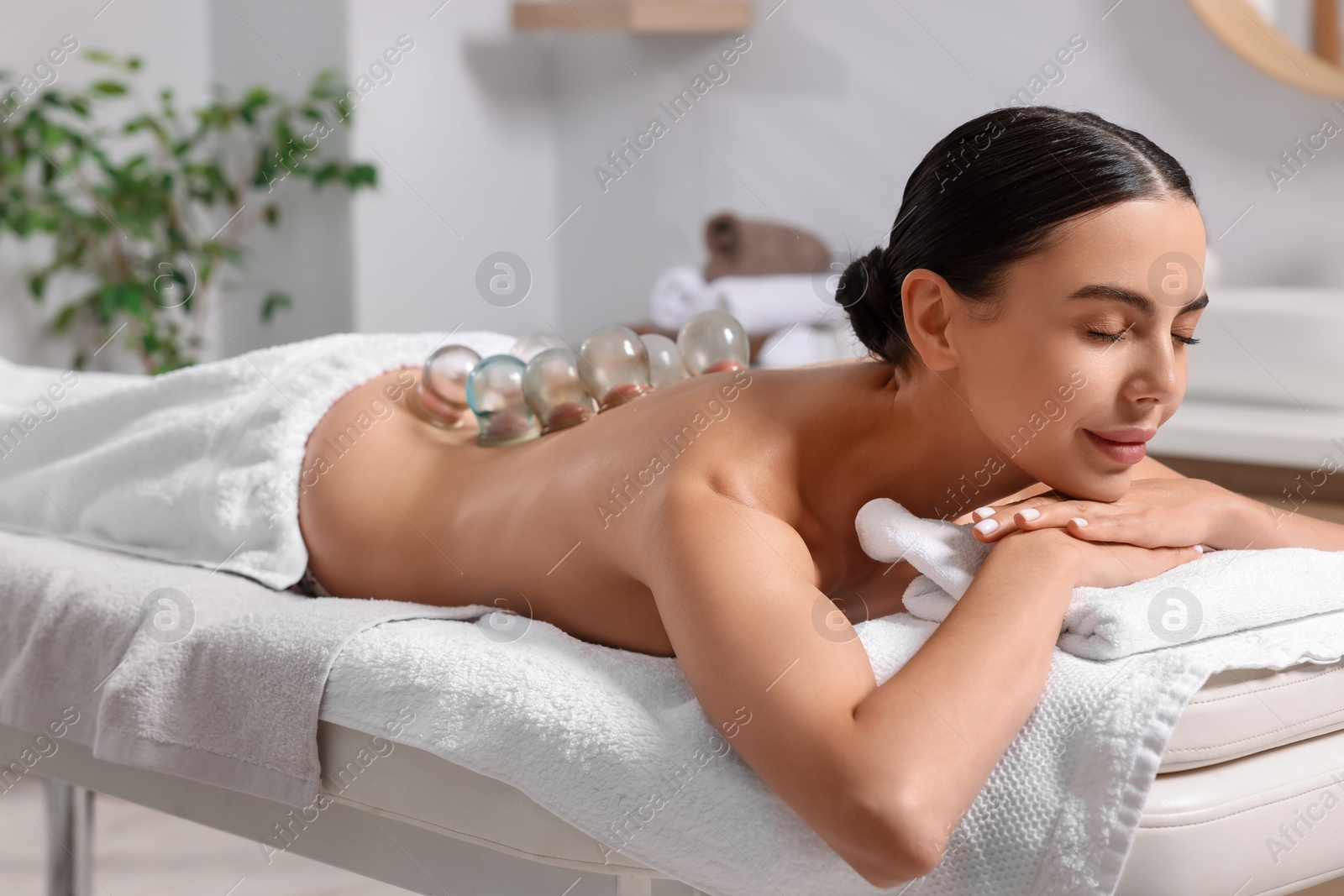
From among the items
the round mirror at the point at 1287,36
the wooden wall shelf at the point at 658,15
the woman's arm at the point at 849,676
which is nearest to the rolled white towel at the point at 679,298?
the wooden wall shelf at the point at 658,15

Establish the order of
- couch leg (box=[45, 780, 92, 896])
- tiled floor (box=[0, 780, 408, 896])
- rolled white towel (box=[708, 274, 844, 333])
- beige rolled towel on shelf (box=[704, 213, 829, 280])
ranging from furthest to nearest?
beige rolled towel on shelf (box=[704, 213, 829, 280]) < rolled white towel (box=[708, 274, 844, 333]) < tiled floor (box=[0, 780, 408, 896]) < couch leg (box=[45, 780, 92, 896])

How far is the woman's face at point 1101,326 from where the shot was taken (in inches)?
29.2

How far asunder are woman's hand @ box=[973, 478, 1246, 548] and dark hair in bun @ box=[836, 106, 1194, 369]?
0.14 meters

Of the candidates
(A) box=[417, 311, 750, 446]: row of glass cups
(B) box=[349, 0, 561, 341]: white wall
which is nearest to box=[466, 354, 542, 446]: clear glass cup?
(A) box=[417, 311, 750, 446]: row of glass cups

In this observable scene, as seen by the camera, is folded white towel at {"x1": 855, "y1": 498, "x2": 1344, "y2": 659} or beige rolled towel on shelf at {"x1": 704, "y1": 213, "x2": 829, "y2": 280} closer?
folded white towel at {"x1": 855, "y1": 498, "x2": 1344, "y2": 659}

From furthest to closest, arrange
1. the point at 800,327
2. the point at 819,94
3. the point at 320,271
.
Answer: the point at 320,271 → the point at 819,94 → the point at 800,327

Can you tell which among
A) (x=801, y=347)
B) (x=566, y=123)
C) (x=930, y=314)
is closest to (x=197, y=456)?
(x=930, y=314)

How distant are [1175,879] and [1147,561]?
260 mm

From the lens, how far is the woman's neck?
86 cm

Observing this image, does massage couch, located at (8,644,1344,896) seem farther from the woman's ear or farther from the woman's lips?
the woman's ear

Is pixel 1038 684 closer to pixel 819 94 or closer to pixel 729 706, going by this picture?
pixel 729 706

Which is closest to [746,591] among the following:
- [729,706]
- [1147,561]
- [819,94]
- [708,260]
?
[729,706]

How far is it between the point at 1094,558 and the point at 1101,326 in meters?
0.16

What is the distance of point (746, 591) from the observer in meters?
0.72
